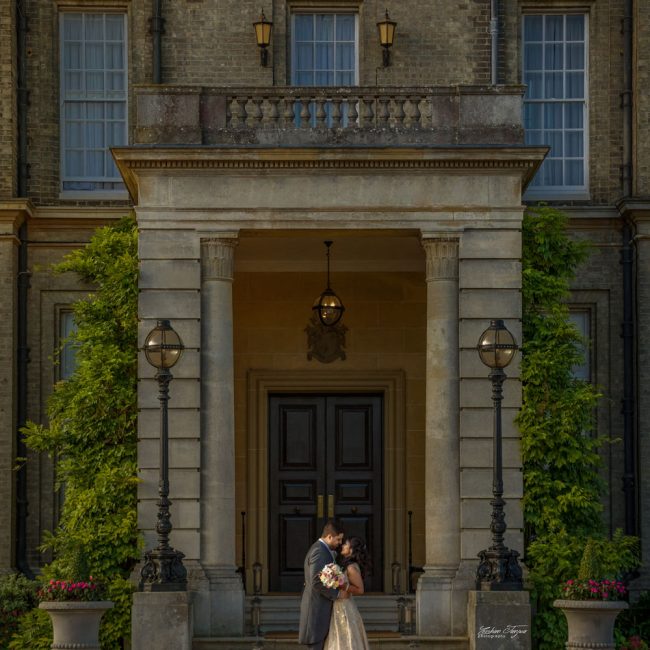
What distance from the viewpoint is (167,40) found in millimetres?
26750

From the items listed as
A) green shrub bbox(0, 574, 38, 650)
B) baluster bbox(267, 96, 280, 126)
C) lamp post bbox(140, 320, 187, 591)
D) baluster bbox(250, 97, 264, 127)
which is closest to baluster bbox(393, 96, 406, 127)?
baluster bbox(267, 96, 280, 126)

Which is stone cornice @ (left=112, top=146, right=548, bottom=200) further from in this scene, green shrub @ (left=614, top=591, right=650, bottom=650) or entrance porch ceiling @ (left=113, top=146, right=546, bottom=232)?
green shrub @ (left=614, top=591, right=650, bottom=650)

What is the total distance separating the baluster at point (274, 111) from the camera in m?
22.5

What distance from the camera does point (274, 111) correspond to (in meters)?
22.5

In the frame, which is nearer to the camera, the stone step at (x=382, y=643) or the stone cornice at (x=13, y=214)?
the stone step at (x=382, y=643)

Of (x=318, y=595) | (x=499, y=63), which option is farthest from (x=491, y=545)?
(x=499, y=63)

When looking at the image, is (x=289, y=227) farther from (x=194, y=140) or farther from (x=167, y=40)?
(x=167, y=40)

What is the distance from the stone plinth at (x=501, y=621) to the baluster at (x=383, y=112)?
20.9 feet

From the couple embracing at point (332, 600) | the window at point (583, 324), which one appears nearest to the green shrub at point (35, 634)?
the couple embracing at point (332, 600)

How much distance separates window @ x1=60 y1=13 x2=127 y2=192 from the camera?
2723 centimetres

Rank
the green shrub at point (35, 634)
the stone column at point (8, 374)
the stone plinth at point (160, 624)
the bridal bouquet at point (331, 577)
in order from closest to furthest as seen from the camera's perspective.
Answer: the bridal bouquet at point (331, 577) → the stone plinth at point (160, 624) → the green shrub at point (35, 634) → the stone column at point (8, 374)

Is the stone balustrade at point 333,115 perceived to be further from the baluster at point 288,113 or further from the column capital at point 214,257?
the column capital at point 214,257

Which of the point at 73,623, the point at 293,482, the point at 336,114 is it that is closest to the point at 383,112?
the point at 336,114

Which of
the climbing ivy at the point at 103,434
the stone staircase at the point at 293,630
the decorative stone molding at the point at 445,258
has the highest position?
the decorative stone molding at the point at 445,258
